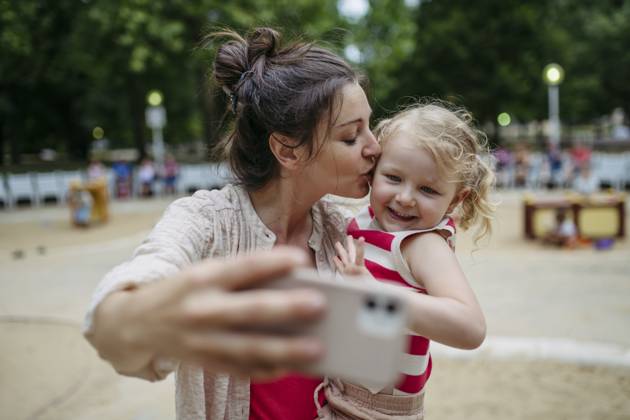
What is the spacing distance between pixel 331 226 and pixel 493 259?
7.92m

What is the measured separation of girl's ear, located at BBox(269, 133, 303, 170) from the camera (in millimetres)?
1820

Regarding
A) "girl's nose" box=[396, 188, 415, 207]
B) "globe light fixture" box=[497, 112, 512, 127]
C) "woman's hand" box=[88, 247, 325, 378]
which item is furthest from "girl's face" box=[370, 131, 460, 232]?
"globe light fixture" box=[497, 112, 512, 127]

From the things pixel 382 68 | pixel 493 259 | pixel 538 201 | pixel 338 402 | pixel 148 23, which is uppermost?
pixel 148 23

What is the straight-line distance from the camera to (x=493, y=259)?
30.9ft

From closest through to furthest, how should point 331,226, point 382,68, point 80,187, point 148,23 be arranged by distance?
point 331,226, point 80,187, point 148,23, point 382,68

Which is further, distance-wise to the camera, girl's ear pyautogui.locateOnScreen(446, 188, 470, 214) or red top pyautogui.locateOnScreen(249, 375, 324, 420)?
girl's ear pyautogui.locateOnScreen(446, 188, 470, 214)

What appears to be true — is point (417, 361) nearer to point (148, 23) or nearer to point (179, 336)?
point (179, 336)

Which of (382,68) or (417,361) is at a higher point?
(382,68)

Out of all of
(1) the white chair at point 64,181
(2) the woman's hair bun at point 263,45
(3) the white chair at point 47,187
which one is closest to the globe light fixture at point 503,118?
(1) the white chair at point 64,181

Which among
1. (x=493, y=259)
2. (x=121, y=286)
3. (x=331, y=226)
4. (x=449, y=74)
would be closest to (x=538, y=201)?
(x=493, y=259)

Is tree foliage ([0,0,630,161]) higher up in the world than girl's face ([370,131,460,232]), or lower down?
higher up

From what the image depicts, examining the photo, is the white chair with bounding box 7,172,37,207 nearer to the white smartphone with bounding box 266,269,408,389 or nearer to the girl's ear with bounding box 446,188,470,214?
the girl's ear with bounding box 446,188,470,214

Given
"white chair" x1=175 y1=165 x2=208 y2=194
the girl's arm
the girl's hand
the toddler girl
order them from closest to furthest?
the girl's arm → the girl's hand → the toddler girl → "white chair" x1=175 y1=165 x2=208 y2=194

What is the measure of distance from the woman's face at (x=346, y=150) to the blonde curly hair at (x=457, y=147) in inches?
5.0
